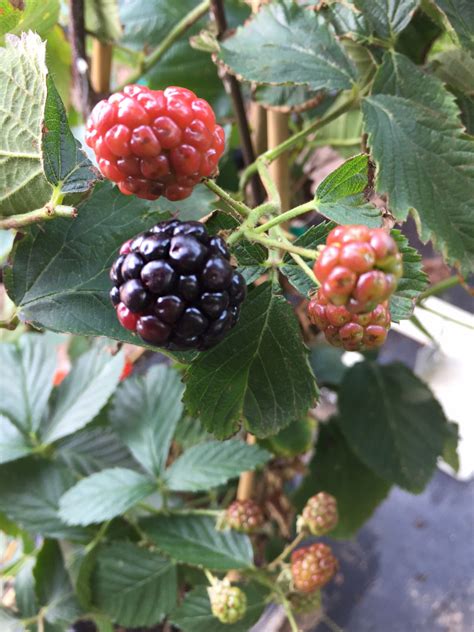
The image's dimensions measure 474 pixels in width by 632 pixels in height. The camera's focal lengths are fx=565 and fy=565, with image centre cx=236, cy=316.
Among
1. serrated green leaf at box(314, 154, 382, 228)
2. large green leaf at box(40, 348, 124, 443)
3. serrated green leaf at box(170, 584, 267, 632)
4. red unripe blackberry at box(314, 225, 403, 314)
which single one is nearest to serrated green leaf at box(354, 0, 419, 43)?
serrated green leaf at box(314, 154, 382, 228)

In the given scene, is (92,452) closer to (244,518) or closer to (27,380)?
(27,380)

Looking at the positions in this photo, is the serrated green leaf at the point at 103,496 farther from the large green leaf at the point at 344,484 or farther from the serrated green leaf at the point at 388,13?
the serrated green leaf at the point at 388,13

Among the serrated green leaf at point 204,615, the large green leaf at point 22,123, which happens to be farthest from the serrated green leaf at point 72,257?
the serrated green leaf at point 204,615

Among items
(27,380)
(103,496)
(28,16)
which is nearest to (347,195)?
(28,16)

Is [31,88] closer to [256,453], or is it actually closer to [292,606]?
[256,453]

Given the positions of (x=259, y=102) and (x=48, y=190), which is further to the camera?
(x=259, y=102)

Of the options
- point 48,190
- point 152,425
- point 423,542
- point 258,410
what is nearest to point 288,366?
point 258,410
